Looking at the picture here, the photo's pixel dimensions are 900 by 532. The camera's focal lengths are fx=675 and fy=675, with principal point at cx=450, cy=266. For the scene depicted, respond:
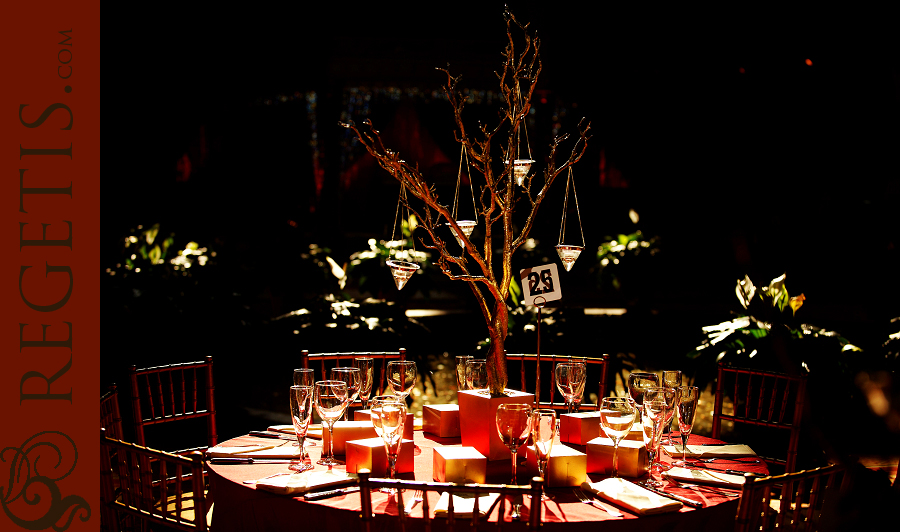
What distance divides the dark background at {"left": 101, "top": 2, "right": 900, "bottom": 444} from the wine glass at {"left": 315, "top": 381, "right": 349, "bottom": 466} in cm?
355

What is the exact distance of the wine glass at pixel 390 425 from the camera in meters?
1.53

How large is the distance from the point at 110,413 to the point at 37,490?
27cm

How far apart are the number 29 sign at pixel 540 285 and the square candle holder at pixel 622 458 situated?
1.67 ft

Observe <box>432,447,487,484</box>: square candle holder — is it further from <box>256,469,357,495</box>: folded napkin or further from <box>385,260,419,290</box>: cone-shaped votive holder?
<box>385,260,419,290</box>: cone-shaped votive holder

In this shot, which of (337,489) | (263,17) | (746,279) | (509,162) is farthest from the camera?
(263,17)

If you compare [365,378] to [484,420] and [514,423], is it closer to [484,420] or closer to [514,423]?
[484,420]

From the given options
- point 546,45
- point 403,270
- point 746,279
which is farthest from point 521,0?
point 403,270

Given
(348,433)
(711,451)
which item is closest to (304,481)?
(348,433)

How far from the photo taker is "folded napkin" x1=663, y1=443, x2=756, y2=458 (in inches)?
74.7

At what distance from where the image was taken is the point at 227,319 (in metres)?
4.91

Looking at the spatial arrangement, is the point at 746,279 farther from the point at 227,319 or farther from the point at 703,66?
the point at 703,66

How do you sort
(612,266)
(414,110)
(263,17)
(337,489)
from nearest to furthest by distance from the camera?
(337,489), (612,266), (263,17), (414,110)

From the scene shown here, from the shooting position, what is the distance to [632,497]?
1480 mm

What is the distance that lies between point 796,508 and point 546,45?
28.7 feet
